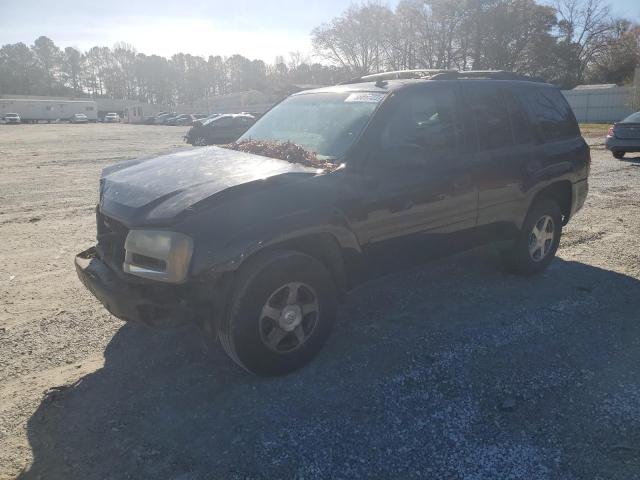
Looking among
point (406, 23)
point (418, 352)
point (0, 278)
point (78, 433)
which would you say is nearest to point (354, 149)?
point (418, 352)

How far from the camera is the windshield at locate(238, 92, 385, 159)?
3719mm

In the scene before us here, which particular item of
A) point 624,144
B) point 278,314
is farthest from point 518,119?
point 624,144

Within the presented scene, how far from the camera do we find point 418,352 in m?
3.66

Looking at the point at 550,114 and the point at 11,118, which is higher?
the point at 11,118

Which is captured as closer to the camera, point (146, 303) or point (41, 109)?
point (146, 303)

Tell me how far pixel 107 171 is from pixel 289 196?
6.11 ft

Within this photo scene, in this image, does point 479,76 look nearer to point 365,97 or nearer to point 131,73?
point 365,97

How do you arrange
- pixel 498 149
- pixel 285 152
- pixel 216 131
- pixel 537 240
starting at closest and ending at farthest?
pixel 285 152, pixel 498 149, pixel 537 240, pixel 216 131

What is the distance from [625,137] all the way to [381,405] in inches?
584

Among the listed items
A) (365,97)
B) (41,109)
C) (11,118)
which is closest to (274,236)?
(365,97)

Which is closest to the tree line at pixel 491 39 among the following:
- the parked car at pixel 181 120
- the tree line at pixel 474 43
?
the tree line at pixel 474 43

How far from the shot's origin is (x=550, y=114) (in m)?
5.11

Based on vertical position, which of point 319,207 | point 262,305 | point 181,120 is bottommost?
point 262,305

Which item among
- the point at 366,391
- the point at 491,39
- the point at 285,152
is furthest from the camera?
the point at 491,39
